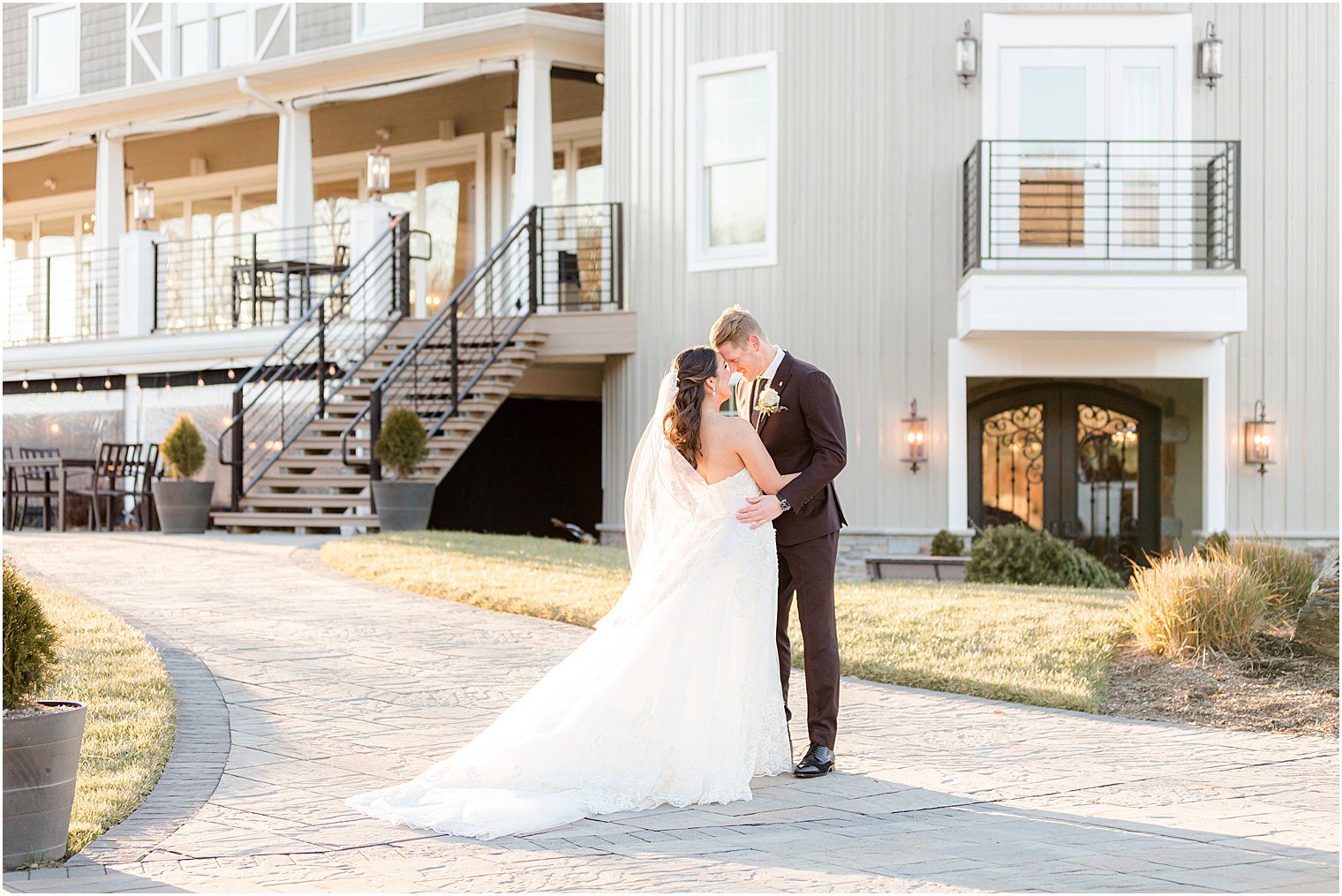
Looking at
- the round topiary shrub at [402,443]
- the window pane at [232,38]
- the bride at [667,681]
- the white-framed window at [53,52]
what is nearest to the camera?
the bride at [667,681]

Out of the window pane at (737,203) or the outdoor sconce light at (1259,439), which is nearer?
the outdoor sconce light at (1259,439)

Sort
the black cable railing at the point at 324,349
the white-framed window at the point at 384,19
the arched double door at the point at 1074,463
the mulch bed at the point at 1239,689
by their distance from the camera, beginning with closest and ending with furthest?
the mulch bed at the point at 1239,689, the arched double door at the point at 1074,463, the black cable railing at the point at 324,349, the white-framed window at the point at 384,19

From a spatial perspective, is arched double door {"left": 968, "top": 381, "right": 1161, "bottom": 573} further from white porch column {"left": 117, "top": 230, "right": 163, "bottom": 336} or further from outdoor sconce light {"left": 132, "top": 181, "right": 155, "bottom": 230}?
outdoor sconce light {"left": 132, "top": 181, "right": 155, "bottom": 230}

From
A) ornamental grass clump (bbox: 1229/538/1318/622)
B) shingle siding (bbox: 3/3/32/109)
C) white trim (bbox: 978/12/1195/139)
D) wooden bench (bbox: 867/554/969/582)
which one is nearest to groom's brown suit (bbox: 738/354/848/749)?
ornamental grass clump (bbox: 1229/538/1318/622)

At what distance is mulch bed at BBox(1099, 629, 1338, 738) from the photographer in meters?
6.94

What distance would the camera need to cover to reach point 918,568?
1354 centimetres

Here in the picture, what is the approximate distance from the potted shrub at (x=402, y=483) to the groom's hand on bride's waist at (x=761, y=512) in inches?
378

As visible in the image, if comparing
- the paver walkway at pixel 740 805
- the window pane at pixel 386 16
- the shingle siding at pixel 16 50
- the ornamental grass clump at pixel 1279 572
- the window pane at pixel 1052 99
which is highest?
the shingle siding at pixel 16 50

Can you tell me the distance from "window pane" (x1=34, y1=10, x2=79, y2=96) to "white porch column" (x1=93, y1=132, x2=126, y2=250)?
125cm

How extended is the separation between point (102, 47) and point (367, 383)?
8.29 meters

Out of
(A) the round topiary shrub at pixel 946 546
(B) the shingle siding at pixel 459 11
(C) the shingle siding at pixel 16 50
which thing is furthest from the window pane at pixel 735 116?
(C) the shingle siding at pixel 16 50

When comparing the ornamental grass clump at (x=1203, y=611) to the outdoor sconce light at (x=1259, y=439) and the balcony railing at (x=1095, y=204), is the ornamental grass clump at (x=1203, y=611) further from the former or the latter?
the outdoor sconce light at (x=1259, y=439)

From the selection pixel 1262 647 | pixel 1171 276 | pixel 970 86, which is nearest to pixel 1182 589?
pixel 1262 647

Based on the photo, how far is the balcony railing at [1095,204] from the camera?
1516 centimetres
